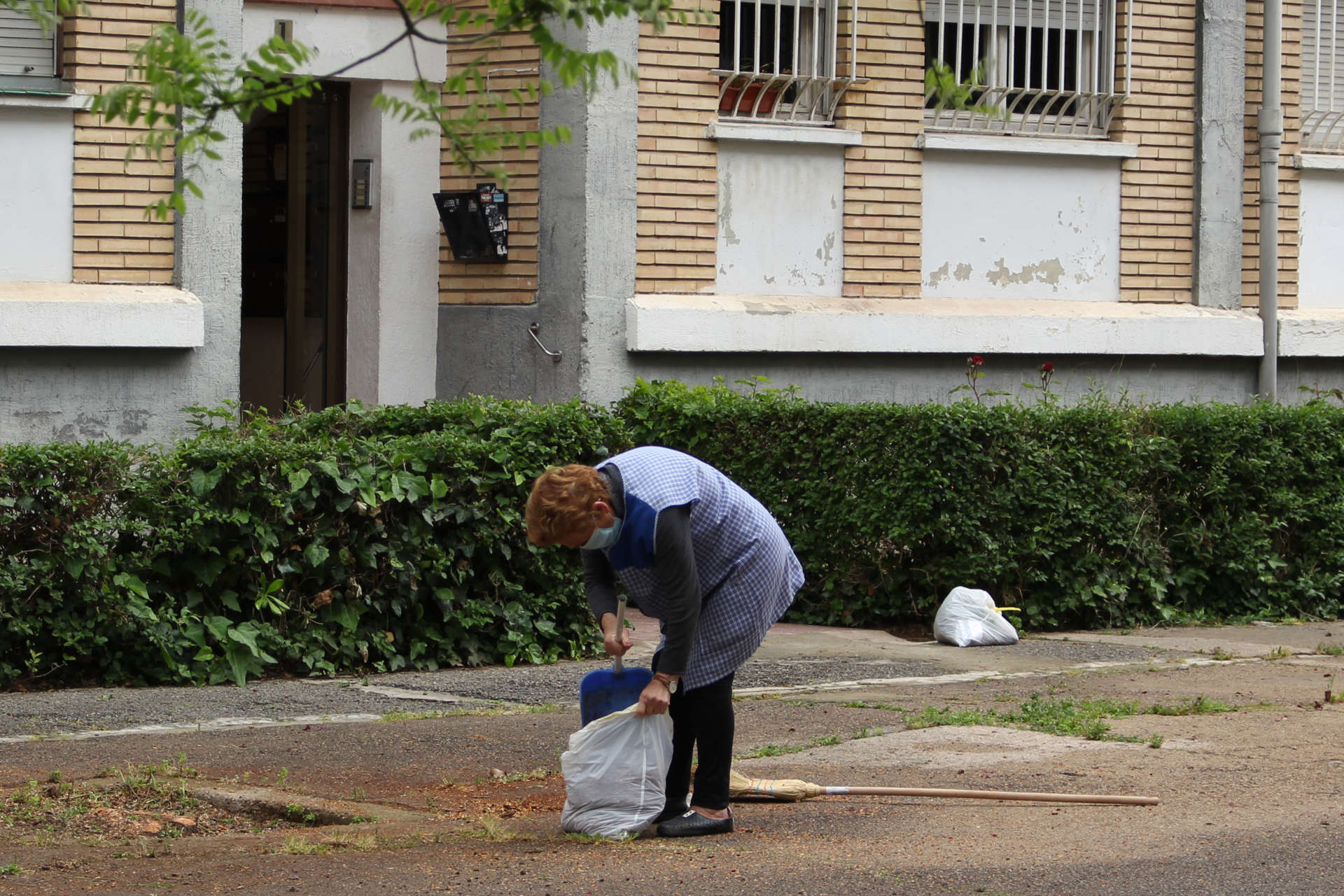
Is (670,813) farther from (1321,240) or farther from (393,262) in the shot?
(1321,240)

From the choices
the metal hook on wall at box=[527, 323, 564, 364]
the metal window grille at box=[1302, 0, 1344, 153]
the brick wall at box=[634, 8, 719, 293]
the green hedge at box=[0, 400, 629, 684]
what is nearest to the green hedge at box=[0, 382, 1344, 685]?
the green hedge at box=[0, 400, 629, 684]

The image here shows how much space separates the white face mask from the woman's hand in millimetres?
461

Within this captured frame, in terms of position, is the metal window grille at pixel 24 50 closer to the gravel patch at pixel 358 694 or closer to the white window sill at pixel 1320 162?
the gravel patch at pixel 358 694

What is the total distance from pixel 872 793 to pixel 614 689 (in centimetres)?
105

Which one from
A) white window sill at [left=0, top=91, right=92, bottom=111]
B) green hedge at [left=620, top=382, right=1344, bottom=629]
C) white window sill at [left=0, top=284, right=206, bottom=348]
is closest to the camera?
green hedge at [left=620, top=382, right=1344, bottom=629]

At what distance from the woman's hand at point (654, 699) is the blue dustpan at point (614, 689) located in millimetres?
102

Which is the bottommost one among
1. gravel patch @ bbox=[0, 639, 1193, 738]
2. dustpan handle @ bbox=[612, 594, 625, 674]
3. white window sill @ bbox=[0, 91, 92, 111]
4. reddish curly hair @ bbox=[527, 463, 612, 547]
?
gravel patch @ bbox=[0, 639, 1193, 738]

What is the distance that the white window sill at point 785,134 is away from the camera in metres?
12.0

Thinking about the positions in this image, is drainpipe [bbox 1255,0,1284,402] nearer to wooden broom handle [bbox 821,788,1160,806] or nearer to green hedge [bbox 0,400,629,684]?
green hedge [bbox 0,400,629,684]

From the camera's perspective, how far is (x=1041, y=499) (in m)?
10.0

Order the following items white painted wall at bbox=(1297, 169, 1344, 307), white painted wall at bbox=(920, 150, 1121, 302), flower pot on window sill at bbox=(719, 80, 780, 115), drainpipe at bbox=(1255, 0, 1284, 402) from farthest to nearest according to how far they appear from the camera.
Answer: white painted wall at bbox=(1297, 169, 1344, 307) → drainpipe at bbox=(1255, 0, 1284, 402) → white painted wall at bbox=(920, 150, 1121, 302) → flower pot on window sill at bbox=(719, 80, 780, 115)

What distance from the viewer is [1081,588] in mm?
10258

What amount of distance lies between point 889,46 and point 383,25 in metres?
3.51

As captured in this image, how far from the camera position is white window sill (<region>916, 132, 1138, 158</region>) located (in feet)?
41.3
